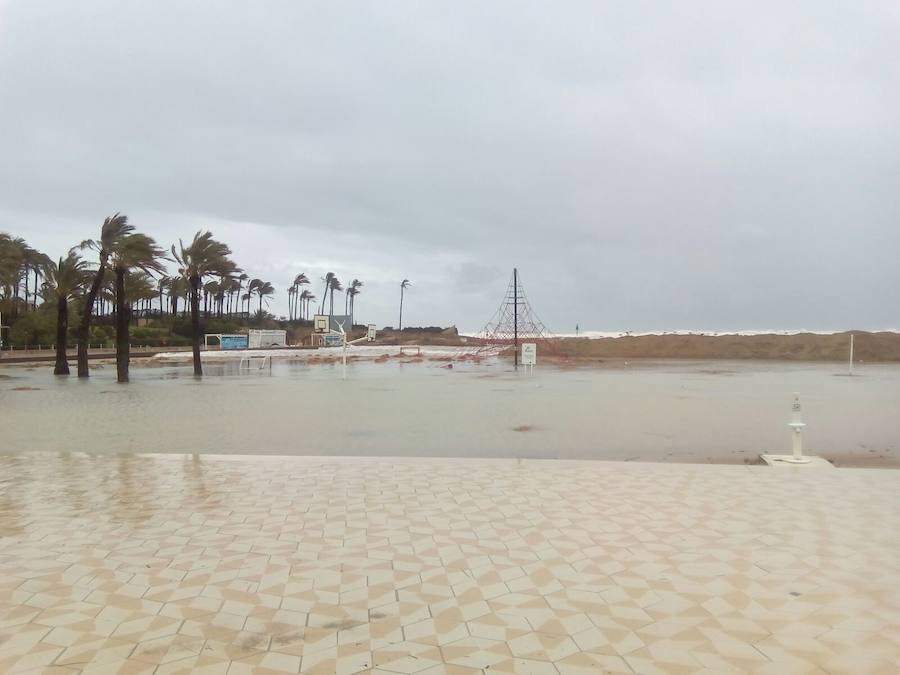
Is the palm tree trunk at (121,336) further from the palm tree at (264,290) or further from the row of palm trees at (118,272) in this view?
the palm tree at (264,290)

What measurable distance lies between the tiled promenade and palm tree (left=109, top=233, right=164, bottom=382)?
20.1 metres

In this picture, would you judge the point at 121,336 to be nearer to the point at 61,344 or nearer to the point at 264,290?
the point at 61,344

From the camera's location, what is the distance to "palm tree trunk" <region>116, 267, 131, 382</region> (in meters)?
25.2

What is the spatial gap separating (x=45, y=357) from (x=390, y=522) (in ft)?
151

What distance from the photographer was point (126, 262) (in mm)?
25266

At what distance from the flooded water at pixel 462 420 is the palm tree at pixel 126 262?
238cm

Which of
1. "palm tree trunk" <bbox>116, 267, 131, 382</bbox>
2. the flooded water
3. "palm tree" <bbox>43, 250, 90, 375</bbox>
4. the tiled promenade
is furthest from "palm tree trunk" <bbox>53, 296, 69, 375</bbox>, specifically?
the tiled promenade

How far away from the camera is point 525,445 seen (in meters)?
10.0

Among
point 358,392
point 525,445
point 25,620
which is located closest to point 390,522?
point 25,620

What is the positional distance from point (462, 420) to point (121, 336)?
60.8 ft

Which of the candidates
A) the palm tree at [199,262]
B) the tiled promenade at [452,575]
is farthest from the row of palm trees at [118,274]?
the tiled promenade at [452,575]

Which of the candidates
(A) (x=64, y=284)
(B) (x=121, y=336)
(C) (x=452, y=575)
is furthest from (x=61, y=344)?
(C) (x=452, y=575)

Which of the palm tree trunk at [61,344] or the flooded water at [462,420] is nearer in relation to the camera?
the flooded water at [462,420]

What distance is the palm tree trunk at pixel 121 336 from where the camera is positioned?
25.2 m
